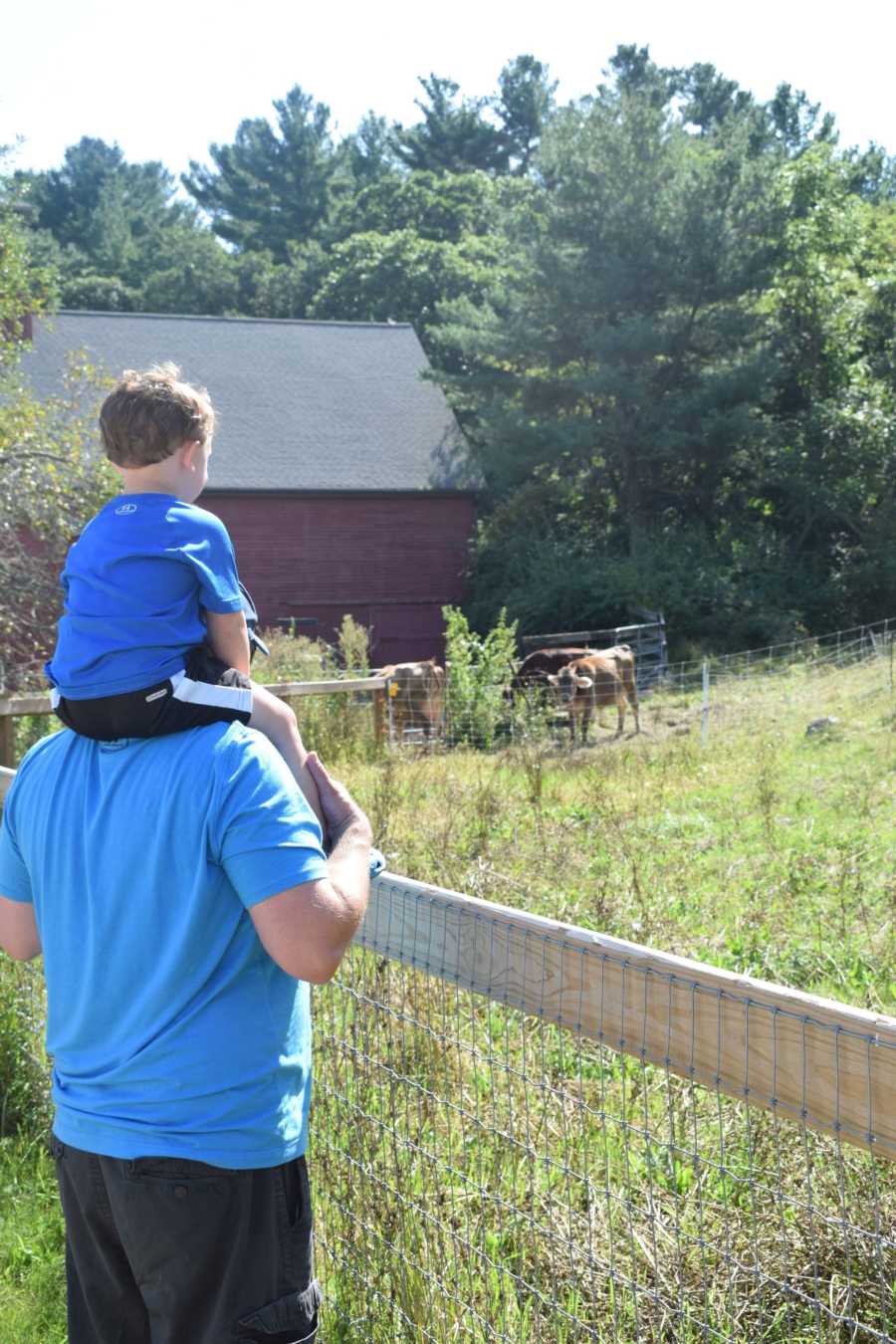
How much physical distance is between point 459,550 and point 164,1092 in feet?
101

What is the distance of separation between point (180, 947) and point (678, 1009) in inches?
31.9

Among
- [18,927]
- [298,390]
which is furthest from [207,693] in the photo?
[298,390]

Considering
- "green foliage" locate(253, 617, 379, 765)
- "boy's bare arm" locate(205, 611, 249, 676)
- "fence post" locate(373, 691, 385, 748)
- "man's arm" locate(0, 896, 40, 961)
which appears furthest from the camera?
"fence post" locate(373, 691, 385, 748)

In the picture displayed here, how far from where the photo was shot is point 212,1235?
1999 mm

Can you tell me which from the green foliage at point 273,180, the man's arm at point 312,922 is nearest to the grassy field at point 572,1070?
the man's arm at point 312,922

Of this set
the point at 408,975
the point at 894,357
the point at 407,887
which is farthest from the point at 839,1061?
the point at 894,357

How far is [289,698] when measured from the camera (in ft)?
42.0

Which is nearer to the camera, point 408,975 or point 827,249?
point 408,975

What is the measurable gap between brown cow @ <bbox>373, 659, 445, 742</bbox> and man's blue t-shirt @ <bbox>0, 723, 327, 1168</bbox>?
1170cm

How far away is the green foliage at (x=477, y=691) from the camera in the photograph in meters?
14.8

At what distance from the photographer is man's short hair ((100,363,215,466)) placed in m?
2.06

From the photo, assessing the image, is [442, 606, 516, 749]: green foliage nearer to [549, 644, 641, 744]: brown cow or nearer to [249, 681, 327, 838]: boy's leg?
[549, 644, 641, 744]: brown cow

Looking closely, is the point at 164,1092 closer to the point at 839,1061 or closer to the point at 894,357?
the point at 839,1061

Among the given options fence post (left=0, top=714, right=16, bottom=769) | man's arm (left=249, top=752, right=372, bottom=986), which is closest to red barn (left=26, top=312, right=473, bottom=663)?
fence post (left=0, top=714, right=16, bottom=769)
